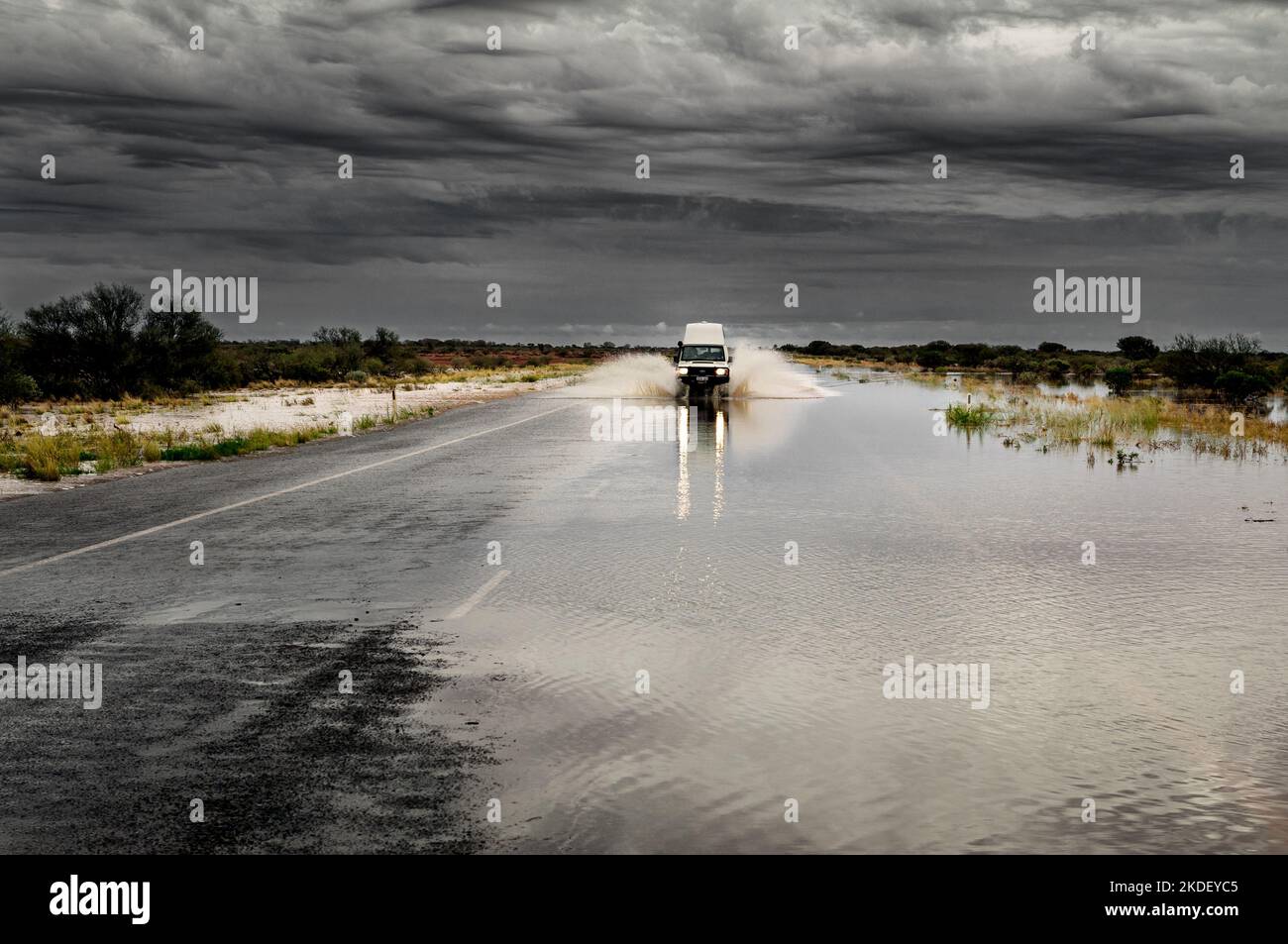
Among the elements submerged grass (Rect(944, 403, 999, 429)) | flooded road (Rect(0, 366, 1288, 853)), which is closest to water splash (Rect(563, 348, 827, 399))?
submerged grass (Rect(944, 403, 999, 429))

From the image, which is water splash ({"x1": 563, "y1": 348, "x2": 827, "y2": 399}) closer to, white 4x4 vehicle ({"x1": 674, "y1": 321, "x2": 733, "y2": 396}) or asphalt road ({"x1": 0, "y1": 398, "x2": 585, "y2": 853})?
white 4x4 vehicle ({"x1": 674, "y1": 321, "x2": 733, "y2": 396})

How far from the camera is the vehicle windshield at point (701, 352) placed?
46688mm

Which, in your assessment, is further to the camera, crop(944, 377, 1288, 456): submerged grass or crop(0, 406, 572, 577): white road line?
crop(944, 377, 1288, 456): submerged grass

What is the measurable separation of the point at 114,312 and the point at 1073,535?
1878 inches

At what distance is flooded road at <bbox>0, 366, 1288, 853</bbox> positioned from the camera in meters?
5.61

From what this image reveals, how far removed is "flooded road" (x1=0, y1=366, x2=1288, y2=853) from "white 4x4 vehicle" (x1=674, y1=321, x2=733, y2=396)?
90.8ft

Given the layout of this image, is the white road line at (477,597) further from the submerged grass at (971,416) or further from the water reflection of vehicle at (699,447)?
the submerged grass at (971,416)

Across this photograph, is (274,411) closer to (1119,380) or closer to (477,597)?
(477,597)

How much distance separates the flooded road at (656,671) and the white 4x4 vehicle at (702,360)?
1090 inches

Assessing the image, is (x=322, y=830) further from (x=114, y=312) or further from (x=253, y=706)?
(x=114, y=312)

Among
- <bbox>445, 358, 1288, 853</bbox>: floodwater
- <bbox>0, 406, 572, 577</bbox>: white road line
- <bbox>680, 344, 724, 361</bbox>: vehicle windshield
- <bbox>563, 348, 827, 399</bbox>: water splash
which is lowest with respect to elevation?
<bbox>445, 358, 1288, 853</bbox>: floodwater

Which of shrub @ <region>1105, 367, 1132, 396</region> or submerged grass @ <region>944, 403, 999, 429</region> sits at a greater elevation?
shrub @ <region>1105, 367, 1132, 396</region>

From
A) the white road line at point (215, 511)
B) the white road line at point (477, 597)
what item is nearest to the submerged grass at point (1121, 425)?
the white road line at point (215, 511)
